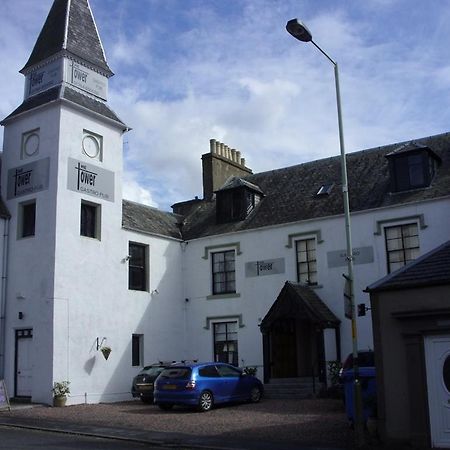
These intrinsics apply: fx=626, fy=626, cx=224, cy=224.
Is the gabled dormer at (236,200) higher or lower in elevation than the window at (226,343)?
higher

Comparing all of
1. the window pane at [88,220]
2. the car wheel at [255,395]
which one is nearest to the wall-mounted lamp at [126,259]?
the window pane at [88,220]

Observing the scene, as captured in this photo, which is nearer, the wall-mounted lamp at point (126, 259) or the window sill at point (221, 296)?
the wall-mounted lamp at point (126, 259)

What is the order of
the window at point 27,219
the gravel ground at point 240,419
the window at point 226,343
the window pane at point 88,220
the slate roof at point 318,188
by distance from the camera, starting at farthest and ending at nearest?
the window at point 226,343 → the window pane at point 88,220 → the slate roof at point 318,188 → the window at point 27,219 → the gravel ground at point 240,419

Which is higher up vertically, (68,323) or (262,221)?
(262,221)

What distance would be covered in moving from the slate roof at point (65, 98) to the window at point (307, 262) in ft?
31.1

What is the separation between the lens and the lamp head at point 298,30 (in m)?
13.1

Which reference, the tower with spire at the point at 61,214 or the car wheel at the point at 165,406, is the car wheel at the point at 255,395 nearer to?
the car wheel at the point at 165,406

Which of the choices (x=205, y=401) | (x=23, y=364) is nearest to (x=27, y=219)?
(x=23, y=364)

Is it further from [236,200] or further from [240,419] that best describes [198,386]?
[236,200]

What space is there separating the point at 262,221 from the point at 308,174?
3580mm

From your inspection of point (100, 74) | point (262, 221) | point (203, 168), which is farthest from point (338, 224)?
point (100, 74)

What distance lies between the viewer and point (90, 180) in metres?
25.0

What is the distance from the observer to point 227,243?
2794 cm

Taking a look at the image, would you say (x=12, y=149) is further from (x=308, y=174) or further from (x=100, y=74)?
(x=308, y=174)
